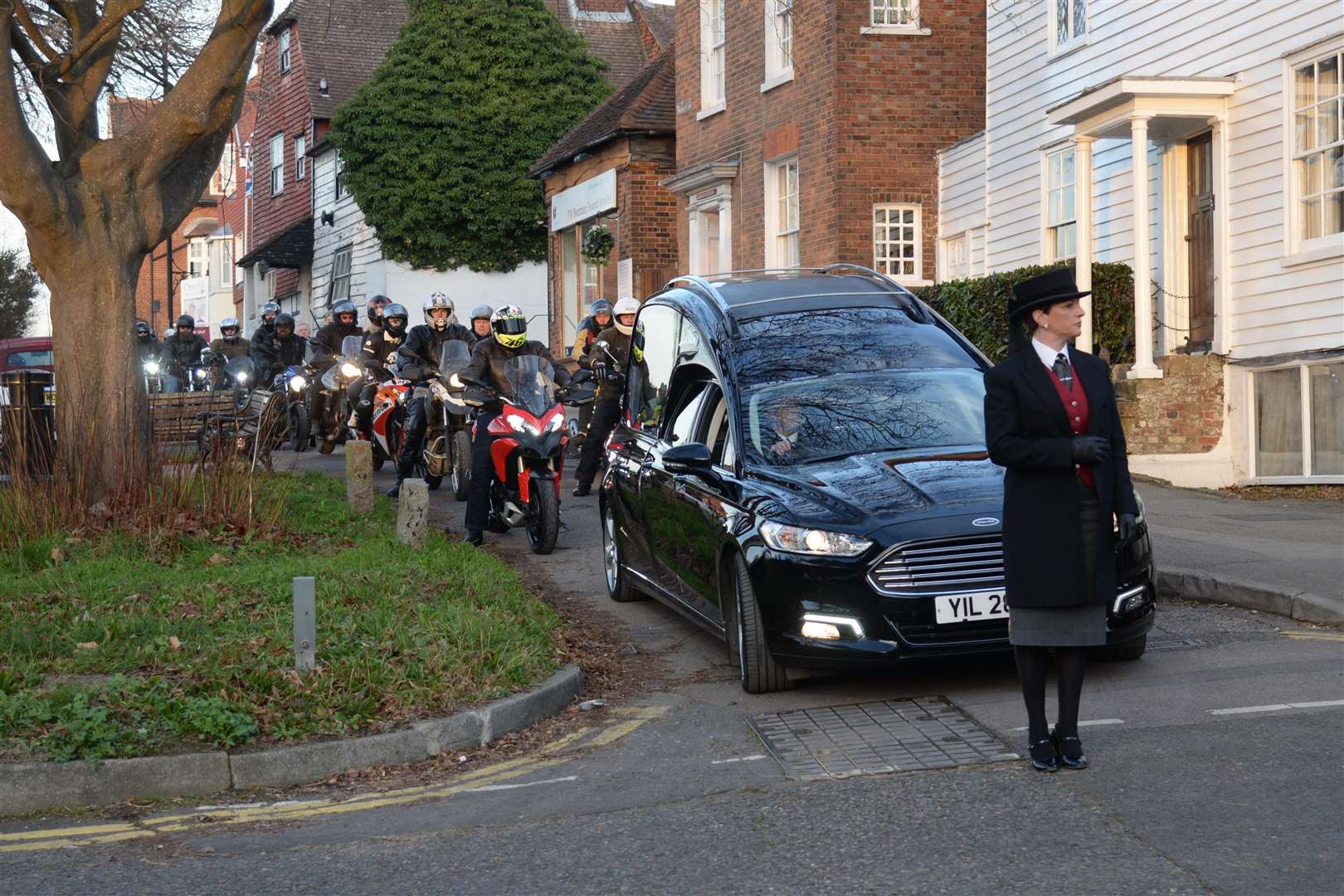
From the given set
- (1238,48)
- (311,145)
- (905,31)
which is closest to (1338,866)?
(1238,48)

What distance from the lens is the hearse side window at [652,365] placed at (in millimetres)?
10266

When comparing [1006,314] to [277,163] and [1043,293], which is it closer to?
[1043,293]

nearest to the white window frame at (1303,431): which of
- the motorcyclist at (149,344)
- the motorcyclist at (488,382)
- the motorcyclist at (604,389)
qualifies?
the motorcyclist at (604,389)

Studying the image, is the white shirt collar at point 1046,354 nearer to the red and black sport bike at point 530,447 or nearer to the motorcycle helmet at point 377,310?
the red and black sport bike at point 530,447

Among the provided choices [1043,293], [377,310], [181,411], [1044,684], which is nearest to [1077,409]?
[1043,293]

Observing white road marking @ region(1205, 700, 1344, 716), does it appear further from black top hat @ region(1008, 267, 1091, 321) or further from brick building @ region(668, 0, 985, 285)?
brick building @ region(668, 0, 985, 285)

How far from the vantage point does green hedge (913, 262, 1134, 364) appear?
1761 centimetres

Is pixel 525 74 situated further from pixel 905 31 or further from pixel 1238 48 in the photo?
pixel 1238 48

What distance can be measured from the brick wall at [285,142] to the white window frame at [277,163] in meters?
0.17

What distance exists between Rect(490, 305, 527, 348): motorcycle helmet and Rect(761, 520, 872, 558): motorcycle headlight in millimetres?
5959

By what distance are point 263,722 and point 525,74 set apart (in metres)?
33.8

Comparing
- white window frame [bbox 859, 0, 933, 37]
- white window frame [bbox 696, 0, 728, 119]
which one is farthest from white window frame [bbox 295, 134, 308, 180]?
white window frame [bbox 859, 0, 933, 37]

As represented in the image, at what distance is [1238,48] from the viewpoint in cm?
1648

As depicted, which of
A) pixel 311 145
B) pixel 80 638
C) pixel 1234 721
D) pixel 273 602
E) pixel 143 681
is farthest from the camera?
pixel 311 145
